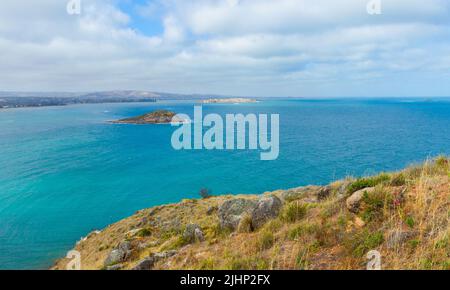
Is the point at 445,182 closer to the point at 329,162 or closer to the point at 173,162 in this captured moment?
the point at 329,162

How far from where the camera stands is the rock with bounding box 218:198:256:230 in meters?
9.55

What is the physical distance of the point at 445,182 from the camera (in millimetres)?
6992

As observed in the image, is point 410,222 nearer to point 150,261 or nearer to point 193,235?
point 150,261

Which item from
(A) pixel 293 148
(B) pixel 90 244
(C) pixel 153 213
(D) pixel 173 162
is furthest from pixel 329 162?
(B) pixel 90 244

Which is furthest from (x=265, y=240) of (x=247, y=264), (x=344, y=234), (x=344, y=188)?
(x=344, y=188)

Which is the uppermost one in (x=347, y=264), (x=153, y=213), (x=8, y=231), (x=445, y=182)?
(x=445, y=182)

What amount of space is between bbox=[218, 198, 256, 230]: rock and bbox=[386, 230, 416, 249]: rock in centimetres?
481

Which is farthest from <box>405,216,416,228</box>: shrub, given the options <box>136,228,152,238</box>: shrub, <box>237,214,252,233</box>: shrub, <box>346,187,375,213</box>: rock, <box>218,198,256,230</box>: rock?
<box>136,228,152,238</box>: shrub

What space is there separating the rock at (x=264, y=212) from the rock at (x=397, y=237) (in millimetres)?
3767

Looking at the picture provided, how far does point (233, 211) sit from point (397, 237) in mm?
6179

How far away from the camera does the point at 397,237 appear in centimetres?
508
